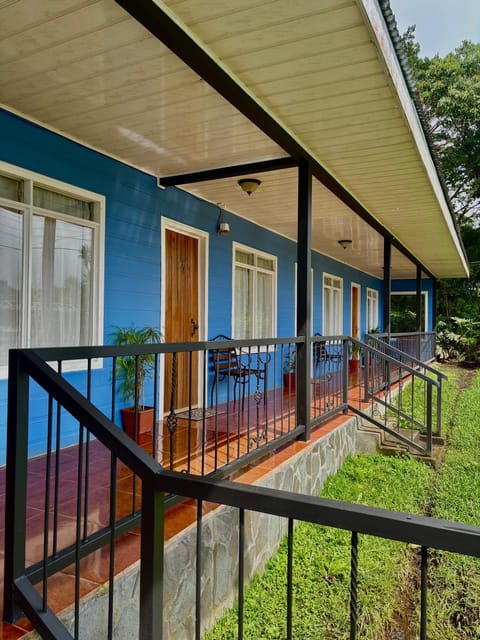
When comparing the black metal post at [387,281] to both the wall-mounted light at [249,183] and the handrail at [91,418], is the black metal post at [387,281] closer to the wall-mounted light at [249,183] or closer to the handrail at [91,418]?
the wall-mounted light at [249,183]

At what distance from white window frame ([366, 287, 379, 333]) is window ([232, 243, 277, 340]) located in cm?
703

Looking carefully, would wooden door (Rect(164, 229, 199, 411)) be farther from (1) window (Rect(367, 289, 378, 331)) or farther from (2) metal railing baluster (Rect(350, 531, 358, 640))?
(1) window (Rect(367, 289, 378, 331))

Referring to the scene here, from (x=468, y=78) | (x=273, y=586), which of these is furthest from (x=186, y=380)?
(x=468, y=78)

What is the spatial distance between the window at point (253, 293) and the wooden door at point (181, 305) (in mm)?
936

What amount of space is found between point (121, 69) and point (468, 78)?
768 inches

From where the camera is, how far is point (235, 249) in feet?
20.6

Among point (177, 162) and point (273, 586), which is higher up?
point (177, 162)

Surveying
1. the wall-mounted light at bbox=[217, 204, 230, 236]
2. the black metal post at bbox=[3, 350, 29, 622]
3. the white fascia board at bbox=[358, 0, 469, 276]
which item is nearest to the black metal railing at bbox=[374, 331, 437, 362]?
the wall-mounted light at bbox=[217, 204, 230, 236]

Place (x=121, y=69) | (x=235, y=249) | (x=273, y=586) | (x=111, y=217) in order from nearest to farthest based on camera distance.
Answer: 1. (x=121, y=69)
2. (x=273, y=586)
3. (x=111, y=217)
4. (x=235, y=249)

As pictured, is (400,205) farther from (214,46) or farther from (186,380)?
(214,46)

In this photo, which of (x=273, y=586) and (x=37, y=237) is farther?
(x=37, y=237)

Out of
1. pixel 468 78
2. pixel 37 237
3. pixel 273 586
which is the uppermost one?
pixel 468 78

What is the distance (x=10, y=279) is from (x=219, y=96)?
1.99 m

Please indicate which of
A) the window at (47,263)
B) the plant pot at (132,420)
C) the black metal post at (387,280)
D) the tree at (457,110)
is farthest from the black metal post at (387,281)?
the tree at (457,110)
